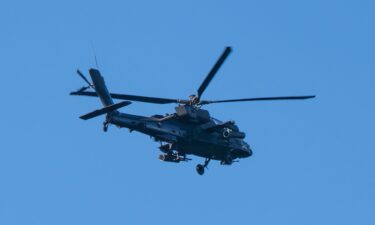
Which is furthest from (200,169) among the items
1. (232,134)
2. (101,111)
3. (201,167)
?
(101,111)

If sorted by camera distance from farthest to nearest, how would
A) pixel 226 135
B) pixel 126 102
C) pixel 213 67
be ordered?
pixel 226 135 < pixel 213 67 < pixel 126 102

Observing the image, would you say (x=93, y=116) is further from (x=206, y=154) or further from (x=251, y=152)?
(x=251, y=152)

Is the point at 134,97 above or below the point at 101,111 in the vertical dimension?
above

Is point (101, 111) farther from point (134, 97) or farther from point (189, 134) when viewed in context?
point (189, 134)

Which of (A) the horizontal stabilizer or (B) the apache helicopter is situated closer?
(A) the horizontal stabilizer

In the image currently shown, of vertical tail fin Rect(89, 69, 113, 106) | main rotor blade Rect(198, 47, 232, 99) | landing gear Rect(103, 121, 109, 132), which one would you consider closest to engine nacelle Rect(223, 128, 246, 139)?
main rotor blade Rect(198, 47, 232, 99)

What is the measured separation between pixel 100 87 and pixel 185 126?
18.1 ft

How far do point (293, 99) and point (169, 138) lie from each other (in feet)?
24.8

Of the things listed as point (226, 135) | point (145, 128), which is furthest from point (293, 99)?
point (145, 128)

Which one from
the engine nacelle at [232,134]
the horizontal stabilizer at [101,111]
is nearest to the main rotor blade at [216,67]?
the engine nacelle at [232,134]

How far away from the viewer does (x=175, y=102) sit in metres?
61.1

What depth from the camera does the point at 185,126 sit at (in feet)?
199

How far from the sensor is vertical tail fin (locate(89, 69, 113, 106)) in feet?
192

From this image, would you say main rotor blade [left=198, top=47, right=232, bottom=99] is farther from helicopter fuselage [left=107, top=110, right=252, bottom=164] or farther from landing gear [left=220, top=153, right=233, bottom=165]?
landing gear [left=220, top=153, right=233, bottom=165]
